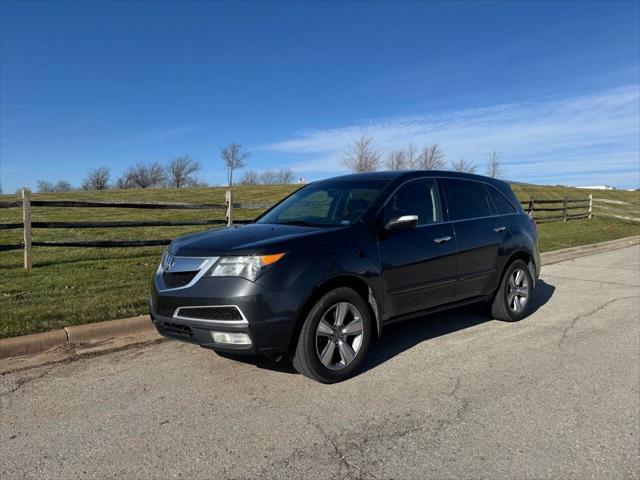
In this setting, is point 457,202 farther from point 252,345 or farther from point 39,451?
point 39,451

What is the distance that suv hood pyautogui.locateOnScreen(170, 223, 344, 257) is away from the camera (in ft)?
11.8

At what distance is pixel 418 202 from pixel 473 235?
791 mm

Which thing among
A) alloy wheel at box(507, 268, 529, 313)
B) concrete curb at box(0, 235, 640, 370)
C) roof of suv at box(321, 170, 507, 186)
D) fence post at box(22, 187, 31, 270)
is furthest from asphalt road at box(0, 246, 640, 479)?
fence post at box(22, 187, 31, 270)

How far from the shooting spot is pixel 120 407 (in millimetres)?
3490

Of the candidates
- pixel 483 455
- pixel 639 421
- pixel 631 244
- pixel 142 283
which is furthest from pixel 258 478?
pixel 631 244

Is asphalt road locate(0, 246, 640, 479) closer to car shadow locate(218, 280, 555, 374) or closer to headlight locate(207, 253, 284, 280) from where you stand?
car shadow locate(218, 280, 555, 374)

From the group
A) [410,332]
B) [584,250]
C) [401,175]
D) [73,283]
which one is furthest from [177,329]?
[584,250]

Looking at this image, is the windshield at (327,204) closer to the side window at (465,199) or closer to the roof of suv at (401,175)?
the roof of suv at (401,175)

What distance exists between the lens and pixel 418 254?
4.48 meters

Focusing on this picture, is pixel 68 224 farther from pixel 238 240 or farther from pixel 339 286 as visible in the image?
pixel 339 286

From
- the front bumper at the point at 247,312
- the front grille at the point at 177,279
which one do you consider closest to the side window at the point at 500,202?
the front bumper at the point at 247,312

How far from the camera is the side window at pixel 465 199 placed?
5113 millimetres

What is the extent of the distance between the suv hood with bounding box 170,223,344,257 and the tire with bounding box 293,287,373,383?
0.57 meters

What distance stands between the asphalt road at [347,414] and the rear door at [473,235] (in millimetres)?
619
